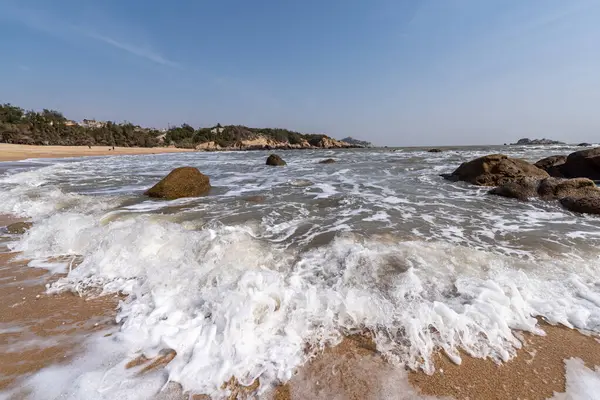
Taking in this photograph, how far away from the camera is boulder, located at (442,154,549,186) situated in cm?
896

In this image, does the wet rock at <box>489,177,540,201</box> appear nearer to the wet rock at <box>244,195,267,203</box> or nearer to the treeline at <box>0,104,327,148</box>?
the wet rock at <box>244,195,267,203</box>

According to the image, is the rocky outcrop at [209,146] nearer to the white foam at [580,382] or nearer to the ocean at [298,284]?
the ocean at [298,284]

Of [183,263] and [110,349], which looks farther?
[183,263]

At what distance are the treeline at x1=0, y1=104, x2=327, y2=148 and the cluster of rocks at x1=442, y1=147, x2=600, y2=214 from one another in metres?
61.9

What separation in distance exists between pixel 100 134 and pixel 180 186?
68.8m

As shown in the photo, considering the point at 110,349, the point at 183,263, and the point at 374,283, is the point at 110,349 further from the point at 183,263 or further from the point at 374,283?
the point at 374,283

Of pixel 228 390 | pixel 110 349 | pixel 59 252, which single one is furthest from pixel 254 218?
Result: pixel 228 390

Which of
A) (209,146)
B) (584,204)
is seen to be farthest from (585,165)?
(209,146)

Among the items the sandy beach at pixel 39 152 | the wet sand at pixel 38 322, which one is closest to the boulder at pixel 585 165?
the wet sand at pixel 38 322

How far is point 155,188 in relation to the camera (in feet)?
24.4

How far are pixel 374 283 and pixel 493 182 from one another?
328 inches

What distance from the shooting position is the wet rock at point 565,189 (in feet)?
21.5

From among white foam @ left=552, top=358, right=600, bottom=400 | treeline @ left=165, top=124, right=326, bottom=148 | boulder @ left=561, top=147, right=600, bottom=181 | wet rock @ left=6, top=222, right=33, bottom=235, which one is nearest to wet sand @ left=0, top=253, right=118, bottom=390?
wet rock @ left=6, top=222, right=33, bottom=235

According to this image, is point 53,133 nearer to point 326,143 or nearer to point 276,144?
point 276,144
